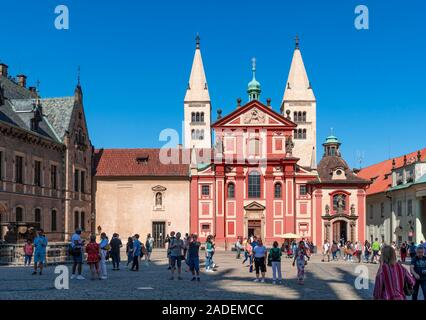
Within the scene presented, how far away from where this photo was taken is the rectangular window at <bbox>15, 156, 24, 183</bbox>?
125 feet

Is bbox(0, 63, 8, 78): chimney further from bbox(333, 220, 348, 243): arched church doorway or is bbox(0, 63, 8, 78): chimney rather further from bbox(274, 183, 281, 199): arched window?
bbox(333, 220, 348, 243): arched church doorway

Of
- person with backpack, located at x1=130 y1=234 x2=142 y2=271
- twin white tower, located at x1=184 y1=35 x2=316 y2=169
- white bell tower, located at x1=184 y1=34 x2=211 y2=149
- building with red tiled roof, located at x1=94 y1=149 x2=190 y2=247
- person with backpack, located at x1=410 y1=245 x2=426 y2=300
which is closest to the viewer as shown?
person with backpack, located at x1=410 y1=245 x2=426 y2=300

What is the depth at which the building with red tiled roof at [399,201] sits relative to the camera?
47688 millimetres

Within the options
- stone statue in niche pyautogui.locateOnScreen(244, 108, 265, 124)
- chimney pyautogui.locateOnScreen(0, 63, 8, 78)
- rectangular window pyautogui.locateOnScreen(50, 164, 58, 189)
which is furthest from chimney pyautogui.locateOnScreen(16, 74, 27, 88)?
stone statue in niche pyautogui.locateOnScreen(244, 108, 265, 124)

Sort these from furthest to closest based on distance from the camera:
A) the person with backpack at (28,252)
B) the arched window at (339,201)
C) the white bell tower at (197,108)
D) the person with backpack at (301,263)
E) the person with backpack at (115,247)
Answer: the white bell tower at (197,108) < the arched window at (339,201) < the person with backpack at (28,252) < the person with backpack at (115,247) < the person with backpack at (301,263)

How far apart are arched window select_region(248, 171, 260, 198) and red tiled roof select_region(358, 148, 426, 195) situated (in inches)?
544

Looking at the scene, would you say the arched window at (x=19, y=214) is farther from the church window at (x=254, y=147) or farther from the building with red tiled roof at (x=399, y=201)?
the building with red tiled roof at (x=399, y=201)

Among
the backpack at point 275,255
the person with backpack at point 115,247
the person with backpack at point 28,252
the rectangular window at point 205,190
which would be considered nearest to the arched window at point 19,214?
the person with backpack at point 28,252

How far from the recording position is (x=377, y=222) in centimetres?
6066

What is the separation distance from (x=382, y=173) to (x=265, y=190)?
1864 cm

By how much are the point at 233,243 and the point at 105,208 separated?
507 inches

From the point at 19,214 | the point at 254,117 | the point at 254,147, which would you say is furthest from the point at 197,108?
the point at 19,214

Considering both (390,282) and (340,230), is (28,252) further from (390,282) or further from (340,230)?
(340,230)

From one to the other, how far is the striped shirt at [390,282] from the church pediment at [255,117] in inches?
1788
